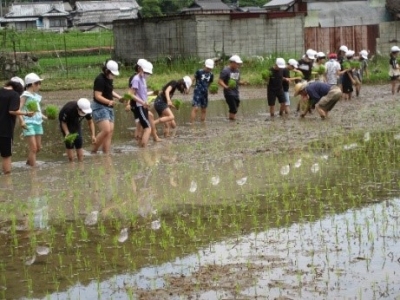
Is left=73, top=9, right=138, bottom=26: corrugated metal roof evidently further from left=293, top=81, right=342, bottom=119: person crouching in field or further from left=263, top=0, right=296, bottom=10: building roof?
left=293, top=81, right=342, bottom=119: person crouching in field

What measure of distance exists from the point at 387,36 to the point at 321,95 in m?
18.4

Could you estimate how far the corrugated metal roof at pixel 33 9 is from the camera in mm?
62750

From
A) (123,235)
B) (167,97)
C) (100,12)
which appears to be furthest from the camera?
(100,12)

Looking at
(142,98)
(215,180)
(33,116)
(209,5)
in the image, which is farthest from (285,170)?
(209,5)

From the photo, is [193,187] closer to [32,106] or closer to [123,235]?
[123,235]

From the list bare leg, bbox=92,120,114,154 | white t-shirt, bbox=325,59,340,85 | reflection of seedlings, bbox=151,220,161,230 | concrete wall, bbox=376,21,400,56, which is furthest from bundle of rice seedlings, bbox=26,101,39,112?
concrete wall, bbox=376,21,400,56

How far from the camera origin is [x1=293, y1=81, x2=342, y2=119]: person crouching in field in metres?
15.8

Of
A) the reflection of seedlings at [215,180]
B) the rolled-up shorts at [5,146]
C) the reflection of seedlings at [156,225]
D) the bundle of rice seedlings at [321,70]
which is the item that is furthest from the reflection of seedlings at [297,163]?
the bundle of rice seedlings at [321,70]

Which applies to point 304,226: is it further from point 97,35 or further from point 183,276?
point 97,35

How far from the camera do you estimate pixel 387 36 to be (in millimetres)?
33312

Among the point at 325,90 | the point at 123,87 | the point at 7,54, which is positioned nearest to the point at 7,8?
the point at 7,54

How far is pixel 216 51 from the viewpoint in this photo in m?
28.5

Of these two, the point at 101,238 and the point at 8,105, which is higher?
the point at 8,105

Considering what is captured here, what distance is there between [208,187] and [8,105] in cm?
307
